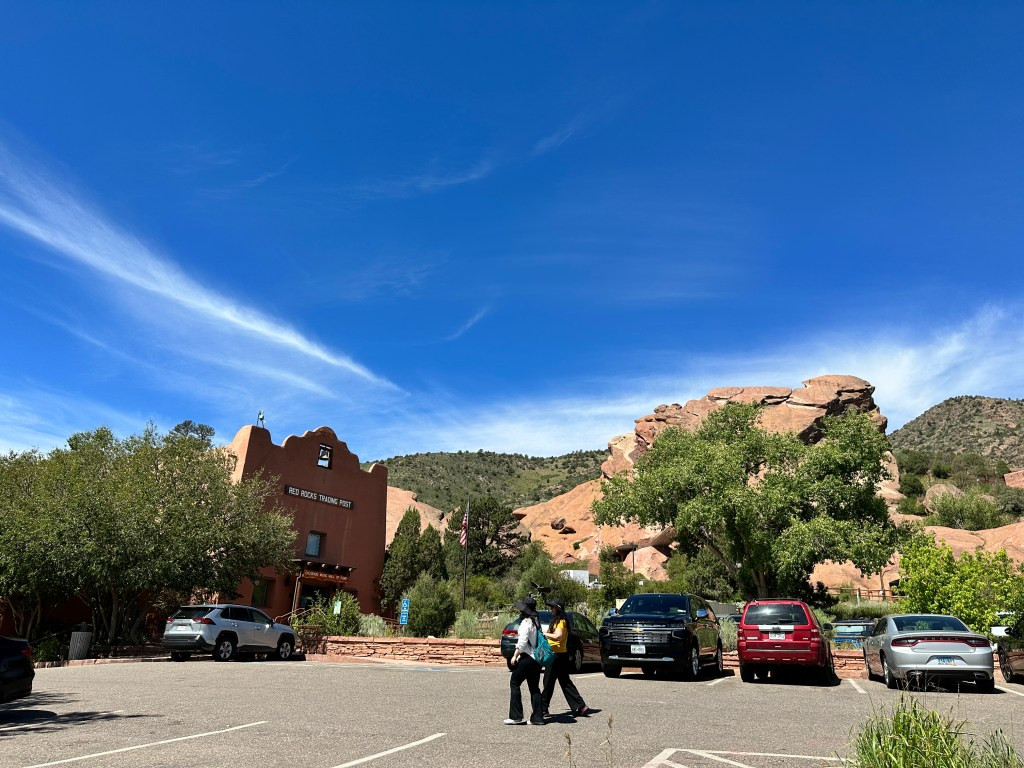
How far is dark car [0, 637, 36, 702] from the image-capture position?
9.30 metres

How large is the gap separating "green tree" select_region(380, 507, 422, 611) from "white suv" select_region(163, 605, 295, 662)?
56.1ft

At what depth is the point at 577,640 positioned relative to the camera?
1602 centimetres

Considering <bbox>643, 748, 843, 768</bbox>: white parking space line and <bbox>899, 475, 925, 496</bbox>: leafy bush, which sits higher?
<bbox>899, 475, 925, 496</bbox>: leafy bush

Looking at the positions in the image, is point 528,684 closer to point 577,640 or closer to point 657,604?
point 657,604

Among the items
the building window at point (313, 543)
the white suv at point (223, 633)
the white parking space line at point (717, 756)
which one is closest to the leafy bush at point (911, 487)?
the building window at point (313, 543)

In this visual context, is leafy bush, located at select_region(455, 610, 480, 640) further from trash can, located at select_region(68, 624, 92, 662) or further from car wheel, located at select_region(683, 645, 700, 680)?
trash can, located at select_region(68, 624, 92, 662)

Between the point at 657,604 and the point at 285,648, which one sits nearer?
the point at 657,604

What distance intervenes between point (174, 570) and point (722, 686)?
15.6 meters

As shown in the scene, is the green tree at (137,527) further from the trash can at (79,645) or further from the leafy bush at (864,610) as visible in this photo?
the leafy bush at (864,610)

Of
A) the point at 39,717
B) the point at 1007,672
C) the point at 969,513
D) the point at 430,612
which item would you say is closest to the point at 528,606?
the point at 39,717

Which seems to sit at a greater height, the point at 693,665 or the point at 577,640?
the point at 577,640

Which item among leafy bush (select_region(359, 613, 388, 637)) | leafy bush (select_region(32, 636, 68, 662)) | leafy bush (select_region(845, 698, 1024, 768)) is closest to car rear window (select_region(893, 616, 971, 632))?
leafy bush (select_region(845, 698, 1024, 768))

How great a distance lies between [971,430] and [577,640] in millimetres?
102638

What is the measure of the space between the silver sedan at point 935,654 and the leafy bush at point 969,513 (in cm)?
5556
